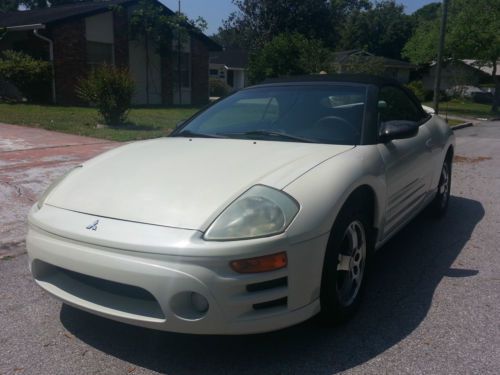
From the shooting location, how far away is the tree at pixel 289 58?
21.2 meters

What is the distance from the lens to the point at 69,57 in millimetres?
18469

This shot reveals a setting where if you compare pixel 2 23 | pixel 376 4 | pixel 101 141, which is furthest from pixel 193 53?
pixel 376 4

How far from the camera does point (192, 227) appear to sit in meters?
2.37

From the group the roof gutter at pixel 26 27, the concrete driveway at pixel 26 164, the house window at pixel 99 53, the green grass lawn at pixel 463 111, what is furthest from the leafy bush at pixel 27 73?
the green grass lawn at pixel 463 111

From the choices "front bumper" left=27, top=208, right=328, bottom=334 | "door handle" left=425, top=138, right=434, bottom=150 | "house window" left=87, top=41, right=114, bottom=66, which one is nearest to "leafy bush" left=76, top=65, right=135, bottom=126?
"house window" left=87, top=41, right=114, bottom=66

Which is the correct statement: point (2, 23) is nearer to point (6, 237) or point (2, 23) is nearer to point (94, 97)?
point (94, 97)

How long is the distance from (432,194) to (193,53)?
67.5 ft

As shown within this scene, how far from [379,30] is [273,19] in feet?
87.4

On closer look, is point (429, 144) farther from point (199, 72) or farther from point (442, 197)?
point (199, 72)

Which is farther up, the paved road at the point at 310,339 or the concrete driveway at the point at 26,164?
the concrete driveway at the point at 26,164

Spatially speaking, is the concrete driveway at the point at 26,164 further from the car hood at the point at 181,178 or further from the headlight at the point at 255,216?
the headlight at the point at 255,216

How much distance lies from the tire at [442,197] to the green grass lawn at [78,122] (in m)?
6.82

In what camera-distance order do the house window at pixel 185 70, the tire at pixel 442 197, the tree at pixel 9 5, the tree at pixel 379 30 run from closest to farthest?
1. the tire at pixel 442 197
2. the house window at pixel 185 70
3. the tree at pixel 9 5
4. the tree at pixel 379 30

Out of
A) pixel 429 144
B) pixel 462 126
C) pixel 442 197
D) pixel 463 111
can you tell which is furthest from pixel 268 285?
pixel 463 111
